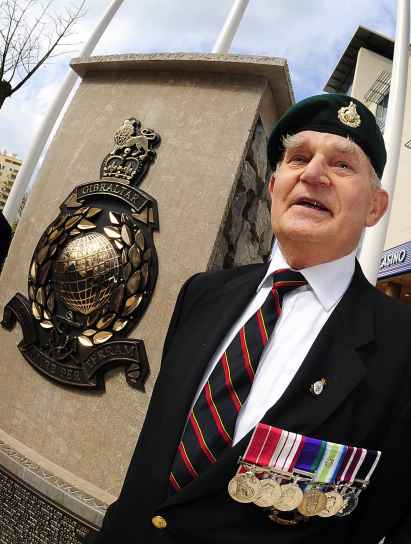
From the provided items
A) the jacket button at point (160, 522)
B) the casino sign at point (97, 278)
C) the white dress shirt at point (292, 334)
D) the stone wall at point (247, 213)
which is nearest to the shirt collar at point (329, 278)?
the white dress shirt at point (292, 334)

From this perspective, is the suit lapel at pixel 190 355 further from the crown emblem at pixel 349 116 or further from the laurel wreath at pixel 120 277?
the laurel wreath at pixel 120 277

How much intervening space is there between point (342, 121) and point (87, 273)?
5.73ft

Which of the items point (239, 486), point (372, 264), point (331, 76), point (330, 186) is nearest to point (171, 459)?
point (239, 486)

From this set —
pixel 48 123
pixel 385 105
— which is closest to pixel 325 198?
pixel 48 123

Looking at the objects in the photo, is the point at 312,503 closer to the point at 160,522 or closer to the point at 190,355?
the point at 160,522

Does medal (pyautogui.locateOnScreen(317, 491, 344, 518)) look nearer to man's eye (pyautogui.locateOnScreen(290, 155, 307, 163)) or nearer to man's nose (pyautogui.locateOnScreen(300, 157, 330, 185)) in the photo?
man's nose (pyautogui.locateOnScreen(300, 157, 330, 185))

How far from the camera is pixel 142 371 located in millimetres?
2355

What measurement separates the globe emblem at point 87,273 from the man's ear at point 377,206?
158 centimetres

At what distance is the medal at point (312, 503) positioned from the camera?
104 cm

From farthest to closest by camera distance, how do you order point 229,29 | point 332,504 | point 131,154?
point 229,29, point 131,154, point 332,504

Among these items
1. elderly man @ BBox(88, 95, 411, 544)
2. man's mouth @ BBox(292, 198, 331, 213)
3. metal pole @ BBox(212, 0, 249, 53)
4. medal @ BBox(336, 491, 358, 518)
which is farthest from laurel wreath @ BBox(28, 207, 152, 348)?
metal pole @ BBox(212, 0, 249, 53)

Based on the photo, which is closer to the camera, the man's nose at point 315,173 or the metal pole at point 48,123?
the man's nose at point 315,173

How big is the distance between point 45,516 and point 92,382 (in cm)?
71

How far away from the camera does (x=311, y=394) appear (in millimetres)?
1084
